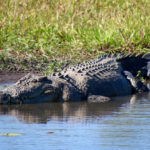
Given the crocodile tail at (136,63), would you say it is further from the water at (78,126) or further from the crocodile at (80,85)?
the water at (78,126)

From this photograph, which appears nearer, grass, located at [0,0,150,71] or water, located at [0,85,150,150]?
water, located at [0,85,150,150]

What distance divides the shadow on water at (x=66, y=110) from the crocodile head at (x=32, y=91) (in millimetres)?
188

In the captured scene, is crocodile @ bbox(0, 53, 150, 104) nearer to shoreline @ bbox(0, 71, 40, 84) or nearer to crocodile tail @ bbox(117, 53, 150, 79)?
crocodile tail @ bbox(117, 53, 150, 79)

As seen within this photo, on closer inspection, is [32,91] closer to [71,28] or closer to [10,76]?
[10,76]

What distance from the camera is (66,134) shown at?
4520 mm

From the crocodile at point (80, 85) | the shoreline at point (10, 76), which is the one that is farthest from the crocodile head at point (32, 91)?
the shoreline at point (10, 76)

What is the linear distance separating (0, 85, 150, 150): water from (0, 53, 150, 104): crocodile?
0.25m

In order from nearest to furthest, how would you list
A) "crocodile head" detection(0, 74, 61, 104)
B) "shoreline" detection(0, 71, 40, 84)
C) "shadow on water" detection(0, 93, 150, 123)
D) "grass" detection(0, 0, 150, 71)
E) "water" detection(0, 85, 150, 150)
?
"water" detection(0, 85, 150, 150) → "shadow on water" detection(0, 93, 150, 123) → "crocodile head" detection(0, 74, 61, 104) → "shoreline" detection(0, 71, 40, 84) → "grass" detection(0, 0, 150, 71)

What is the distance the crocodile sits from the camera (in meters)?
6.70

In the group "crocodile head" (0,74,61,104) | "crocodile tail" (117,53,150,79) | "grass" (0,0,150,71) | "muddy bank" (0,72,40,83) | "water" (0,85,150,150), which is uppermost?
"grass" (0,0,150,71)

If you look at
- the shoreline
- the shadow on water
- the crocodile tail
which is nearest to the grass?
the shoreline

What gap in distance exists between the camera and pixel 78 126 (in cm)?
491

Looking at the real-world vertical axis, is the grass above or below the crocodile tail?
above

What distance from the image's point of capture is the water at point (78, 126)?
4098 millimetres
